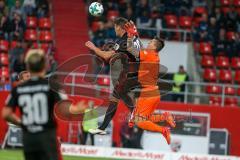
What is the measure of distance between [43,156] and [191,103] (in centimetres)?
1619

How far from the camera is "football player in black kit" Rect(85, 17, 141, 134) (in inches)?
575

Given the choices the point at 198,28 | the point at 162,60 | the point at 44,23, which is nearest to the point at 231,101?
the point at 162,60

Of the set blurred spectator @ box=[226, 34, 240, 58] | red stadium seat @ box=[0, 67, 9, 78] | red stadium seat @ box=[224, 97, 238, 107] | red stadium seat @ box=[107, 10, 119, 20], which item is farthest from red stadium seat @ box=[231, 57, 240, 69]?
red stadium seat @ box=[0, 67, 9, 78]

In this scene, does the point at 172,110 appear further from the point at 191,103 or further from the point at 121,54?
the point at 121,54

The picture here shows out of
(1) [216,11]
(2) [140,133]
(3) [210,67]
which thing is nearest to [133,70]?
(2) [140,133]

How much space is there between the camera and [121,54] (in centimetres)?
1481

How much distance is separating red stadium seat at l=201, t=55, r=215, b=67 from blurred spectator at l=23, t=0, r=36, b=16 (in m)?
6.14

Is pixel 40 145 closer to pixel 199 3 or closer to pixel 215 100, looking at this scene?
pixel 215 100

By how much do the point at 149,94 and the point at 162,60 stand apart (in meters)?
12.2

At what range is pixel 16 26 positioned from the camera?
2656 centimetres

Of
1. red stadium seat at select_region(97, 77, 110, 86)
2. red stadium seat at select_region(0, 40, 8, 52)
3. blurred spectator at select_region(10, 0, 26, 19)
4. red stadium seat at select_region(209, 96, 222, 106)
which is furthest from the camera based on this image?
blurred spectator at select_region(10, 0, 26, 19)

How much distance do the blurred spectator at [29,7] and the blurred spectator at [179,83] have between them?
17.8 ft

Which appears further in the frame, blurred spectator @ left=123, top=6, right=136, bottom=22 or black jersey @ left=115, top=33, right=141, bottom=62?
blurred spectator @ left=123, top=6, right=136, bottom=22

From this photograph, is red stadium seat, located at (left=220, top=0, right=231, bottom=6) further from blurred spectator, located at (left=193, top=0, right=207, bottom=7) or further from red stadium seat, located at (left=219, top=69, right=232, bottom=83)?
red stadium seat, located at (left=219, top=69, right=232, bottom=83)
